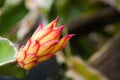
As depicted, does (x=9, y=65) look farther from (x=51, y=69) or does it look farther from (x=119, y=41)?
(x=119, y=41)

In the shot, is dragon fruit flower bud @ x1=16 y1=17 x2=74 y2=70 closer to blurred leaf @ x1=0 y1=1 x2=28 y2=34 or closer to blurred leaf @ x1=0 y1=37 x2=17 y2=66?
blurred leaf @ x1=0 y1=37 x2=17 y2=66

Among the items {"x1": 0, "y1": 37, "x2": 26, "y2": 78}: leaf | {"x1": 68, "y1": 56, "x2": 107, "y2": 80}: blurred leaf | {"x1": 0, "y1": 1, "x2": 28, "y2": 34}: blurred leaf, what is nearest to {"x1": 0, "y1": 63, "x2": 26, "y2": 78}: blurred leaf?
{"x1": 0, "y1": 37, "x2": 26, "y2": 78}: leaf

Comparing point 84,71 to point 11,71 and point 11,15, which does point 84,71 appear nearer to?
point 11,15

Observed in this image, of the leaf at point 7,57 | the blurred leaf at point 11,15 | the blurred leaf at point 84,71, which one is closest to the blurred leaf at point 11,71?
the leaf at point 7,57

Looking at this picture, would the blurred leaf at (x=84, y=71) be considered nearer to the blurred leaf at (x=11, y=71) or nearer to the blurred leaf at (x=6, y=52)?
the blurred leaf at (x=11, y=71)

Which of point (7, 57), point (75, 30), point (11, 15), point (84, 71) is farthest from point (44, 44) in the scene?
point (75, 30)

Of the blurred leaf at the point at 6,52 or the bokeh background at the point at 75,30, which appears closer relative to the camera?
the blurred leaf at the point at 6,52
